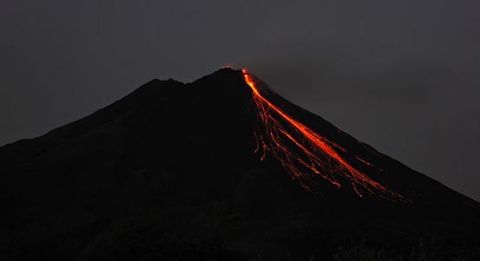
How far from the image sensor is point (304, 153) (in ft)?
210

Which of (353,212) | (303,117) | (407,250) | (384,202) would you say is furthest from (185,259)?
(303,117)

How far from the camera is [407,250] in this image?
38781 millimetres

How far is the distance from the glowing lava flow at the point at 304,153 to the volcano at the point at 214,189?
7.4 inches

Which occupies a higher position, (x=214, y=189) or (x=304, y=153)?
(x=304, y=153)

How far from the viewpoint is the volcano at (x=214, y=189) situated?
3878 centimetres

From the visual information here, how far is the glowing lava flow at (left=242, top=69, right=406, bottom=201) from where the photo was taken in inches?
2306

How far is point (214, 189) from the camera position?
52.4m

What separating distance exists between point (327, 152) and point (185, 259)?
1773 inches

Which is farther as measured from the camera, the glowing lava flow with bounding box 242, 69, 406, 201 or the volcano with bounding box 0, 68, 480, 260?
the glowing lava flow with bounding box 242, 69, 406, 201

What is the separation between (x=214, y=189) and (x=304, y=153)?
1457cm

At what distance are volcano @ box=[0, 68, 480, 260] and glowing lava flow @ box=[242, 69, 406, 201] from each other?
19 centimetres

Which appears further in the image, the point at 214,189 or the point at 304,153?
the point at 304,153

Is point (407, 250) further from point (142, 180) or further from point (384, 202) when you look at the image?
point (142, 180)

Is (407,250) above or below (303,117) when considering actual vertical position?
below
